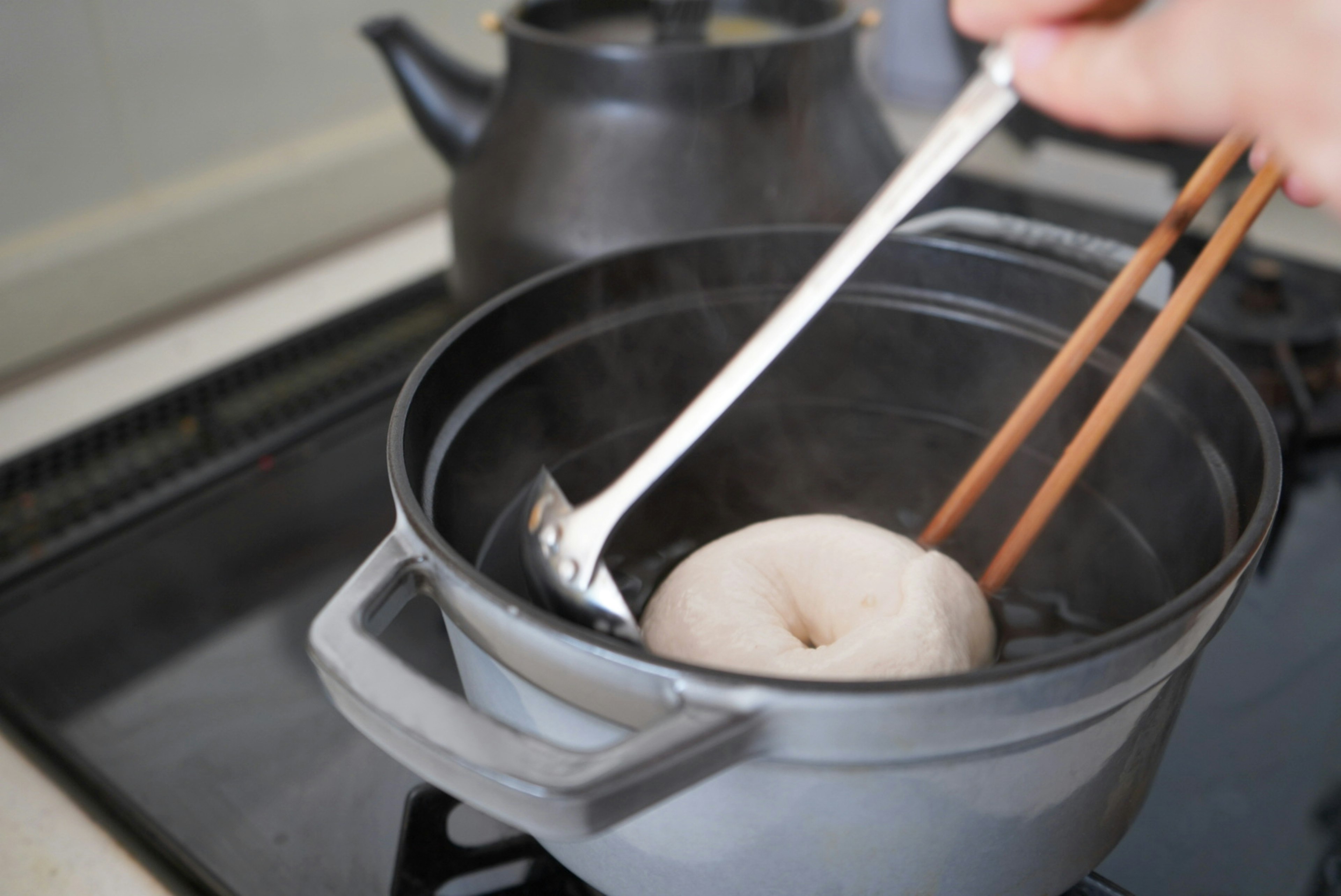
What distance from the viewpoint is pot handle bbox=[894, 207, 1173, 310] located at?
537 millimetres

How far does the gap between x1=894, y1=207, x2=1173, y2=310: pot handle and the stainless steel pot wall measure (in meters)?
0.02

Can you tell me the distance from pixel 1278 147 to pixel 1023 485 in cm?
35

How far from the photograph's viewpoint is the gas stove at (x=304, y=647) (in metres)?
0.53

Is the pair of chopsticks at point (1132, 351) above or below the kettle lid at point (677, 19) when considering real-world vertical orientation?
below

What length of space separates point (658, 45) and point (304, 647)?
0.49m

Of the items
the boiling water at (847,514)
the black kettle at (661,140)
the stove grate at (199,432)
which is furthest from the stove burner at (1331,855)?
the stove grate at (199,432)

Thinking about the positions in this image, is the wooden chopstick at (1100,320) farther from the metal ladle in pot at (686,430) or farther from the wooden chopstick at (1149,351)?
the metal ladle in pot at (686,430)

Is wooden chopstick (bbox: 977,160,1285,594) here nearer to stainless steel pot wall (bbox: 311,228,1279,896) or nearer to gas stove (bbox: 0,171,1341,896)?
stainless steel pot wall (bbox: 311,228,1279,896)

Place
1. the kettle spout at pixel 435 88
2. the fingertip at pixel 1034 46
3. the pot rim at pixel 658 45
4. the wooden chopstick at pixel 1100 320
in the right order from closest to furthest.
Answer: the fingertip at pixel 1034 46, the wooden chopstick at pixel 1100 320, the pot rim at pixel 658 45, the kettle spout at pixel 435 88

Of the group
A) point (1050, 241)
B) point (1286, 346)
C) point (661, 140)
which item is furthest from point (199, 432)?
point (1286, 346)

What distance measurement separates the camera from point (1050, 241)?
1.91 feet

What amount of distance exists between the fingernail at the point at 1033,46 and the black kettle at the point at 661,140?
33 cm

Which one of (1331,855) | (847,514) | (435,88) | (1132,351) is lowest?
(1331,855)

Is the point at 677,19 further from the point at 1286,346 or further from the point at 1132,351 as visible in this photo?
the point at 1286,346
